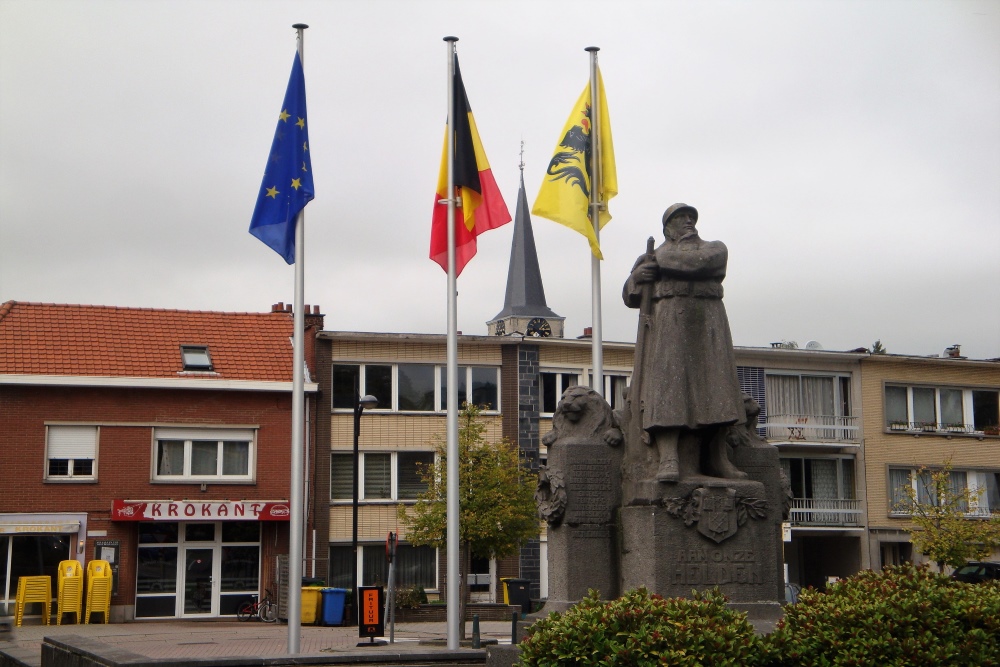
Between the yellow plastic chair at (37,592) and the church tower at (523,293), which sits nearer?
the yellow plastic chair at (37,592)

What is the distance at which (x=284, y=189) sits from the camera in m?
17.1

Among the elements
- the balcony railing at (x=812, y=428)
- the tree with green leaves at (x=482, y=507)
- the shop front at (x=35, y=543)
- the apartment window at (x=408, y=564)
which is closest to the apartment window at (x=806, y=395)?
the balcony railing at (x=812, y=428)

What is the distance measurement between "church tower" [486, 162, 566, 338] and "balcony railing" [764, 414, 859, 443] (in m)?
33.8

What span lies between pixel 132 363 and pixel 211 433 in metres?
2.91

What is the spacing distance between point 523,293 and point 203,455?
4425cm

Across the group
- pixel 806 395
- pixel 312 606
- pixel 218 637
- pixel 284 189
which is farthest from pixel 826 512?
pixel 284 189

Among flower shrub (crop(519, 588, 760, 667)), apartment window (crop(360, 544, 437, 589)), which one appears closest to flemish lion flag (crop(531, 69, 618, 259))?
flower shrub (crop(519, 588, 760, 667))

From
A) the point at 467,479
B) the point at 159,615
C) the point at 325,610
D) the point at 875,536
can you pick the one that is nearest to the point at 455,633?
the point at 467,479

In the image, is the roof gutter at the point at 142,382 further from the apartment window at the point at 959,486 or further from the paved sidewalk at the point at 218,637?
the apartment window at the point at 959,486

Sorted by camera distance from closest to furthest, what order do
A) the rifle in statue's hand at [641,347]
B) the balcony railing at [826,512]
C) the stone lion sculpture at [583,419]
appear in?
the rifle in statue's hand at [641,347]
the stone lion sculpture at [583,419]
the balcony railing at [826,512]

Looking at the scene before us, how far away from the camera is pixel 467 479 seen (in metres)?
30.5

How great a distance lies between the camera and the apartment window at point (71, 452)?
3378 centimetres

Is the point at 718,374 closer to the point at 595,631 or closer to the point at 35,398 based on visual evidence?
the point at 595,631

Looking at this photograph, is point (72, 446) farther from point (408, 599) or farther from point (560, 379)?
point (560, 379)
